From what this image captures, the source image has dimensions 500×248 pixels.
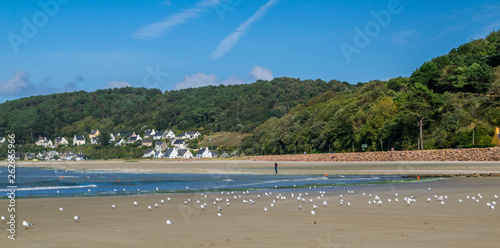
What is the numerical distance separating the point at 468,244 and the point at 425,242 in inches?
24.2

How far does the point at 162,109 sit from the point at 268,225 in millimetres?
169735

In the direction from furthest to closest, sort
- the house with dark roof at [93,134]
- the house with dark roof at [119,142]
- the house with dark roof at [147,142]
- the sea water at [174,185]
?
the house with dark roof at [93,134] → the house with dark roof at [147,142] → the house with dark roof at [119,142] → the sea water at [174,185]

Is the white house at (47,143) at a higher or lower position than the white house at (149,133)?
lower

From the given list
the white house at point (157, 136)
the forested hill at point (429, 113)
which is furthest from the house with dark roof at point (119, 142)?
the forested hill at point (429, 113)

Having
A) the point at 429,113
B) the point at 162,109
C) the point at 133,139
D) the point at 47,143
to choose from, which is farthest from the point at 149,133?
the point at 429,113

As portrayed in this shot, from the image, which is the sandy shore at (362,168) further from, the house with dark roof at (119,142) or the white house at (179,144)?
the house with dark roof at (119,142)

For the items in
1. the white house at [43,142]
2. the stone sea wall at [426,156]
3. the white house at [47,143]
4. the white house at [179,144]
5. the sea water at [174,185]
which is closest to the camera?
the sea water at [174,185]

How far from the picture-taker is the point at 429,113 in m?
49.9

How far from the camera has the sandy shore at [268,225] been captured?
8.04 meters

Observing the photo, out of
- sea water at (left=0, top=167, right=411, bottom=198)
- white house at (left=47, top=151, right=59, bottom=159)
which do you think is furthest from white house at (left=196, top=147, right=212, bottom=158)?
sea water at (left=0, top=167, right=411, bottom=198)

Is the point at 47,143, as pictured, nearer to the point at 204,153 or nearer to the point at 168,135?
the point at 168,135

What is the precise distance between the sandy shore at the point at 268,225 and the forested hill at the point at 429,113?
30911 millimetres

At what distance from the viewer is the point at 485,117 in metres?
44.3

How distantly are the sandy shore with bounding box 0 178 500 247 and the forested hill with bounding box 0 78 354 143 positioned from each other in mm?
130282
